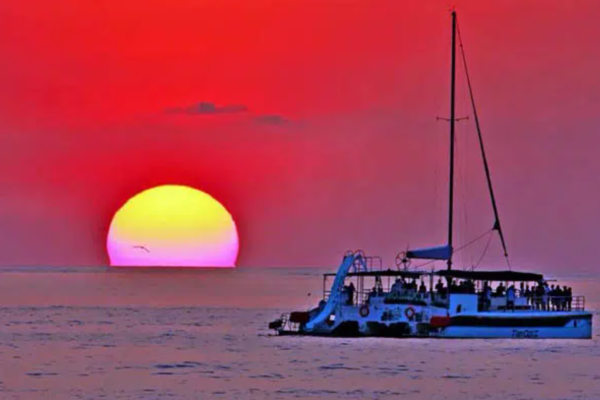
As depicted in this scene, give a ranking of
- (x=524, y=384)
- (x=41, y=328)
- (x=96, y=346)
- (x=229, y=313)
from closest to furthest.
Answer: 1. (x=524, y=384)
2. (x=96, y=346)
3. (x=41, y=328)
4. (x=229, y=313)

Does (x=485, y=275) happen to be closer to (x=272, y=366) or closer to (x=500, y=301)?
(x=500, y=301)

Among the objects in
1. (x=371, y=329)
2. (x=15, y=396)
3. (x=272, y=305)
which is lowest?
(x=15, y=396)

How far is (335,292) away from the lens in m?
86.2

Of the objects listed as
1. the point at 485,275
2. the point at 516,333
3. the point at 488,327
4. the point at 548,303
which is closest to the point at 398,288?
the point at 485,275

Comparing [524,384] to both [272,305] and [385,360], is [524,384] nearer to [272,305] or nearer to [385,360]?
[385,360]

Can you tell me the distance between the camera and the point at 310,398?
62.8 meters

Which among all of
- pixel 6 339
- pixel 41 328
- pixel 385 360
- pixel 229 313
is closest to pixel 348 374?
pixel 385 360

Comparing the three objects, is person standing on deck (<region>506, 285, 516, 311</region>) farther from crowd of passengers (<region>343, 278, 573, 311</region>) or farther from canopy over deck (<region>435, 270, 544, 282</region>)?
canopy over deck (<region>435, 270, 544, 282</region>)

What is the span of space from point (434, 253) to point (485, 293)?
376cm

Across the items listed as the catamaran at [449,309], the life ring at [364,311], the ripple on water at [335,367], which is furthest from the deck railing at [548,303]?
the ripple on water at [335,367]

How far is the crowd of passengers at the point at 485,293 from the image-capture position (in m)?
84.8

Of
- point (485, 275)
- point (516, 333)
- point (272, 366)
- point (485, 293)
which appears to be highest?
point (485, 275)

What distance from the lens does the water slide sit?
3393 inches

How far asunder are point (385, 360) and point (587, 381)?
11367 mm
